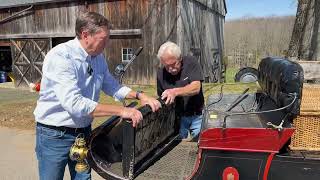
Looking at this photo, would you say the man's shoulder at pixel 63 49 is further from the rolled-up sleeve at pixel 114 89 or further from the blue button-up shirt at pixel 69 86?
the rolled-up sleeve at pixel 114 89

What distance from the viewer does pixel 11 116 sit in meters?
10.0

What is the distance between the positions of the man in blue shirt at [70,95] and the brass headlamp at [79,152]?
10 centimetres

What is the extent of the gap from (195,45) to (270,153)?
13.6m

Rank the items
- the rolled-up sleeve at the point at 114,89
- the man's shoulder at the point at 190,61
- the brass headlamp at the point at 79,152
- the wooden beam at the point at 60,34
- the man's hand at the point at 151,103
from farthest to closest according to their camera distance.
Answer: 1. the wooden beam at the point at 60,34
2. the man's shoulder at the point at 190,61
3. the rolled-up sleeve at the point at 114,89
4. the man's hand at the point at 151,103
5. the brass headlamp at the point at 79,152

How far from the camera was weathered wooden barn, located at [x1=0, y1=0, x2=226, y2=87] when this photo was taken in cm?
1466

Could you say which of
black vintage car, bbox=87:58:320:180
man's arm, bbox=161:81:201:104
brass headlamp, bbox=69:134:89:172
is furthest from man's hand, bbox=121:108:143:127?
man's arm, bbox=161:81:201:104

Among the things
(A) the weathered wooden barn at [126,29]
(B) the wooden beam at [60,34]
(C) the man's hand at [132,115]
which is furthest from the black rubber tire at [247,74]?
(C) the man's hand at [132,115]

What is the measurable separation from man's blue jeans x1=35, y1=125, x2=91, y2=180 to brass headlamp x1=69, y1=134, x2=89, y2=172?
87 mm

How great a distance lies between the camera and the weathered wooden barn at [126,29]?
14664mm

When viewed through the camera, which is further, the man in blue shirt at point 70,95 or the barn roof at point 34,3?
the barn roof at point 34,3

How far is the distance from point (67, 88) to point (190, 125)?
2.02 metres

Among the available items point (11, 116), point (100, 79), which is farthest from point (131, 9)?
point (100, 79)

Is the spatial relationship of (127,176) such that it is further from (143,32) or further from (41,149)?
(143,32)

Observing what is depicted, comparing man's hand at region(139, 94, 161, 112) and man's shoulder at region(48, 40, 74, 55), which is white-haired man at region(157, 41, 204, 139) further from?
man's shoulder at region(48, 40, 74, 55)
